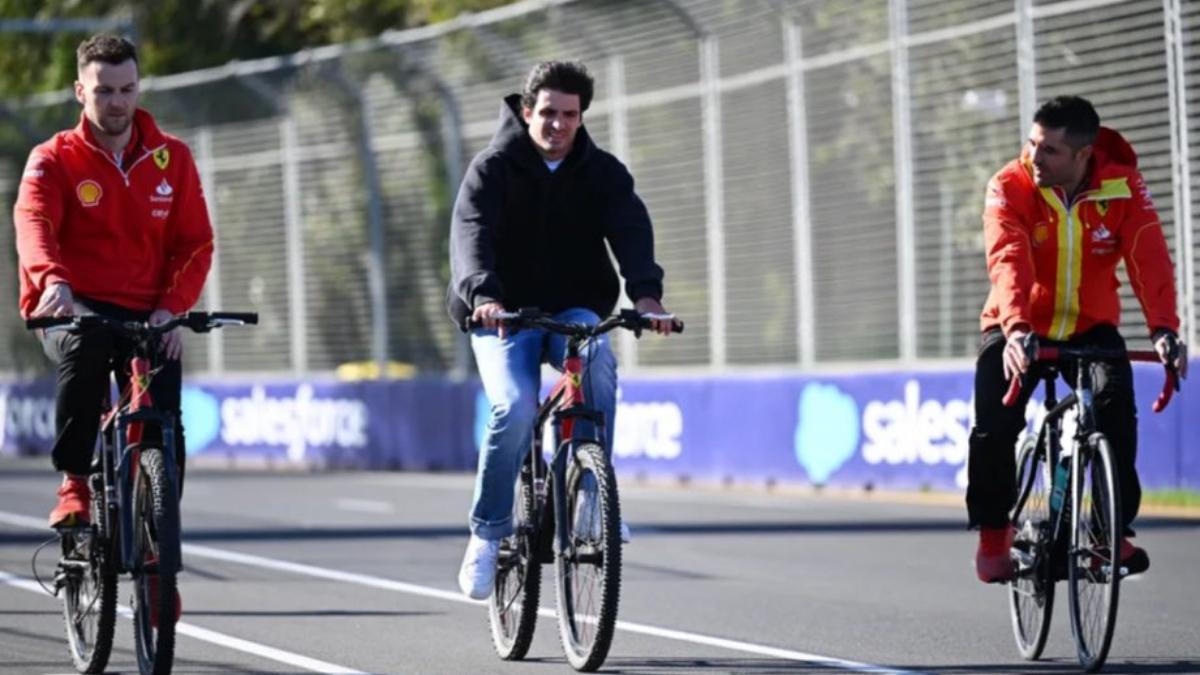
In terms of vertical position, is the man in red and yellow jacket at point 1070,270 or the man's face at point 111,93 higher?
the man's face at point 111,93

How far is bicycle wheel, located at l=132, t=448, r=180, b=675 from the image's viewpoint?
8.18 meters

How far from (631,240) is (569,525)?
932mm

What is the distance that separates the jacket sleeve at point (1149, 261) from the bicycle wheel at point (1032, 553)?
61 cm

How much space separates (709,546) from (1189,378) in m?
3.68

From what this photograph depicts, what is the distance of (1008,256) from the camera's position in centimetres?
893

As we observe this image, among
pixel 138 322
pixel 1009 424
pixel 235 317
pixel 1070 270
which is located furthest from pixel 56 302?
pixel 1070 270

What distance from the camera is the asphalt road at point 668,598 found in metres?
9.43

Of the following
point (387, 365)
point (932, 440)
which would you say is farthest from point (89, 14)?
point (932, 440)

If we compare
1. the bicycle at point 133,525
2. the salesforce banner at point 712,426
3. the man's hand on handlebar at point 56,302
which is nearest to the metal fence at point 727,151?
the salesforce banner at point 712,426

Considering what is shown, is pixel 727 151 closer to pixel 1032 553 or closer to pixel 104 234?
pixel 1032 553

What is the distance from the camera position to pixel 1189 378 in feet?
57.1

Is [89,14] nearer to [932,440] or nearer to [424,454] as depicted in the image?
[424,454]

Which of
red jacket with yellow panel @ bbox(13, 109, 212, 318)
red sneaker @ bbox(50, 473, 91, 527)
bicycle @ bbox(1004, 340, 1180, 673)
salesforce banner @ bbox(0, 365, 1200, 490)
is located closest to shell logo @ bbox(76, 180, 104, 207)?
red jacket with yellow panel @ bbox(13, 109, 212, 318)

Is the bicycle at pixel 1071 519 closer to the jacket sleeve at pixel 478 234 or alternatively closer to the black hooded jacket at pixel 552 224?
the black hooded jacket at pixel 552 224
